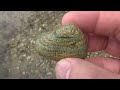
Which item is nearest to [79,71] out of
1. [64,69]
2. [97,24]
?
[64,69]

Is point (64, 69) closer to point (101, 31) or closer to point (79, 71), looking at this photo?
point (79, 71)

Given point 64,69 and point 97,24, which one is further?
point 97,24

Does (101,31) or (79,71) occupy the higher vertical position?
(101,31)

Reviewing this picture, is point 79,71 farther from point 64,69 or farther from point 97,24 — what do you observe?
point 97,24
